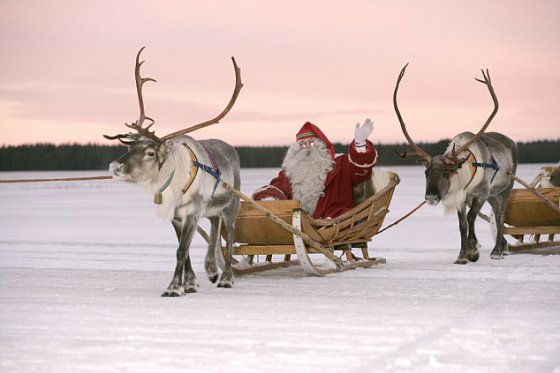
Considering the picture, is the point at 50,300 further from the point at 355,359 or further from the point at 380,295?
the point at 355,359

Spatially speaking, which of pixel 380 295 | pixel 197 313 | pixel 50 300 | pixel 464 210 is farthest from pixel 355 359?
pixel 464 210

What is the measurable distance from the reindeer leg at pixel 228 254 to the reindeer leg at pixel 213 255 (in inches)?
4.4

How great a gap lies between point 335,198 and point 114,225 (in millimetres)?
7843

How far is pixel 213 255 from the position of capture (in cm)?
799

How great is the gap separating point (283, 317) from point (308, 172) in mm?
3197

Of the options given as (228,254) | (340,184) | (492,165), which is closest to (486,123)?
(492,165)

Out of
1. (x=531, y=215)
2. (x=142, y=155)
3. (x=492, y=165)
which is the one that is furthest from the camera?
(x=531, y=215)

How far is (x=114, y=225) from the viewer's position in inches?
624

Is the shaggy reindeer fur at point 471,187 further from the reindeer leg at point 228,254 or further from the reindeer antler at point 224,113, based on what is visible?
the reindeer antler at point 224,113

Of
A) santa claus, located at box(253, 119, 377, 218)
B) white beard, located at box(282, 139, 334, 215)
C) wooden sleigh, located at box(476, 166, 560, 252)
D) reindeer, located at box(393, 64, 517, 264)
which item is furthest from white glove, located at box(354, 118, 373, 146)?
wooden sleigh, located at box(476, 166, 560, 252)

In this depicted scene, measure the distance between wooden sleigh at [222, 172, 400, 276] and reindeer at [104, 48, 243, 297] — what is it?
39cm

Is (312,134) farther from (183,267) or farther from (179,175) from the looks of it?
(183,267)

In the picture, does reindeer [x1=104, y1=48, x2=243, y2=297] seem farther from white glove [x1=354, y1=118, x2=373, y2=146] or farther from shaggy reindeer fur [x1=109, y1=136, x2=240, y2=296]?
white glove [x1=354, y1=118, x2=373, y2=146]

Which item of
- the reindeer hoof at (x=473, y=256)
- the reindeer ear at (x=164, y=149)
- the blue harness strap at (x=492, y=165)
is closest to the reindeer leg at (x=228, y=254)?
the reindeer ear at (x=164, y=149)
